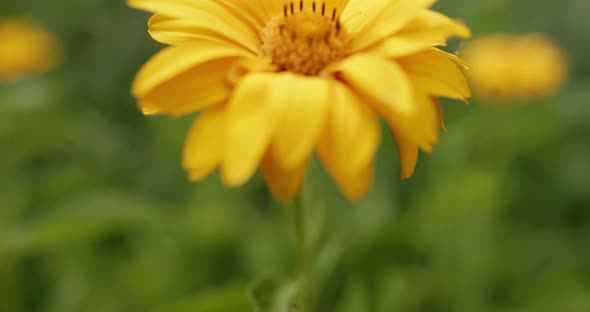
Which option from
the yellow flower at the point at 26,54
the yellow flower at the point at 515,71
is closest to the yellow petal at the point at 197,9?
the yellow flower at the point at 515,71

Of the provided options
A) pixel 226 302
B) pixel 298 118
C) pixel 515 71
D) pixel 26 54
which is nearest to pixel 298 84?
pixel 298 118

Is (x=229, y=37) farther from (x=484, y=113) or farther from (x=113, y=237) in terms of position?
(x=484, y=113)

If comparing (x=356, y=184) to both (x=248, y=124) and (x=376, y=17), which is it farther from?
(x=376, y=17)

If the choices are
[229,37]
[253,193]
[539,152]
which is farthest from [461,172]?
[229,37]

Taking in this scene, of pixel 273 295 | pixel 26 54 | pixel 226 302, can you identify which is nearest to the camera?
pixel 273 295

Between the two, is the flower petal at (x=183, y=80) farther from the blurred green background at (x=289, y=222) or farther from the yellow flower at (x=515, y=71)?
the yellow flower at (x=515, y=71)

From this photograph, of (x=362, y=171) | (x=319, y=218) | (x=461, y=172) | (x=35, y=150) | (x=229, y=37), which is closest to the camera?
(x=362, y=171)
